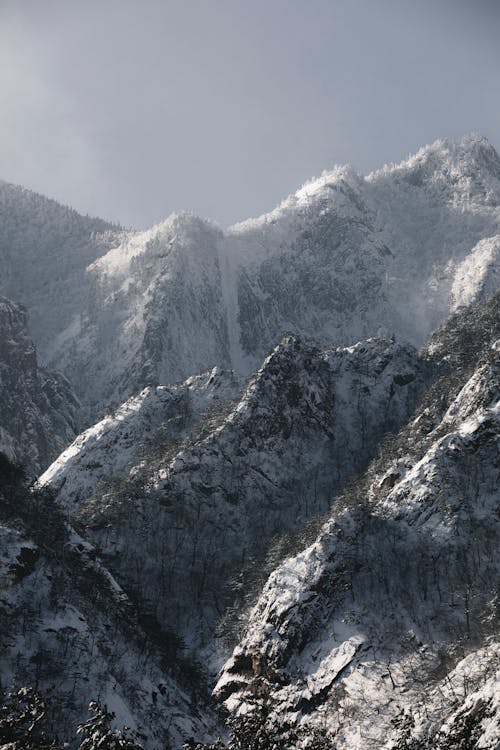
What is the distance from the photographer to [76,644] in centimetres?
11938

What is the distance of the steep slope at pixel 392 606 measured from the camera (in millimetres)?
127250

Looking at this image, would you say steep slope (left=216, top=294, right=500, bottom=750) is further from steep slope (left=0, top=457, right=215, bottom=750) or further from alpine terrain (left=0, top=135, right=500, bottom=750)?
steep slope (left=0, top=457, right=215, bottom=750)

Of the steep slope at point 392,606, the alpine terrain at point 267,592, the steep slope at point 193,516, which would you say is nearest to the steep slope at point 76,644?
the alpine terrain at point 267,592

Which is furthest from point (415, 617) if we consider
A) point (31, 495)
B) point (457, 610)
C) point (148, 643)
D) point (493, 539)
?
point (31, 495)

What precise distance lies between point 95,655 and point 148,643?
24107mm

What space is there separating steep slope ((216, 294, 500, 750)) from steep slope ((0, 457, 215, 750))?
12.7 m

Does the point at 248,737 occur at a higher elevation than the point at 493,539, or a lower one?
higher

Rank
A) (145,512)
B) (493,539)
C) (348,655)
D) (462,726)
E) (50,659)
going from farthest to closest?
1. (145,512)
2. (493,539)
3. (348,655)
4. (50,659)
5. (462,726)

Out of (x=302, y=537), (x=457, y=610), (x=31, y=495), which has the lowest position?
(x=457, y=610)

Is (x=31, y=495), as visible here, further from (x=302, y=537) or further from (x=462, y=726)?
(x=462, y=726)

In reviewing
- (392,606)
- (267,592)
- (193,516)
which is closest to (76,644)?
(267,592)

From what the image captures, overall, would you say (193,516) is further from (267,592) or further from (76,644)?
(76,644)

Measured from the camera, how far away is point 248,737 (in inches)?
2975

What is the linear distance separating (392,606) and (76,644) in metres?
56.1
